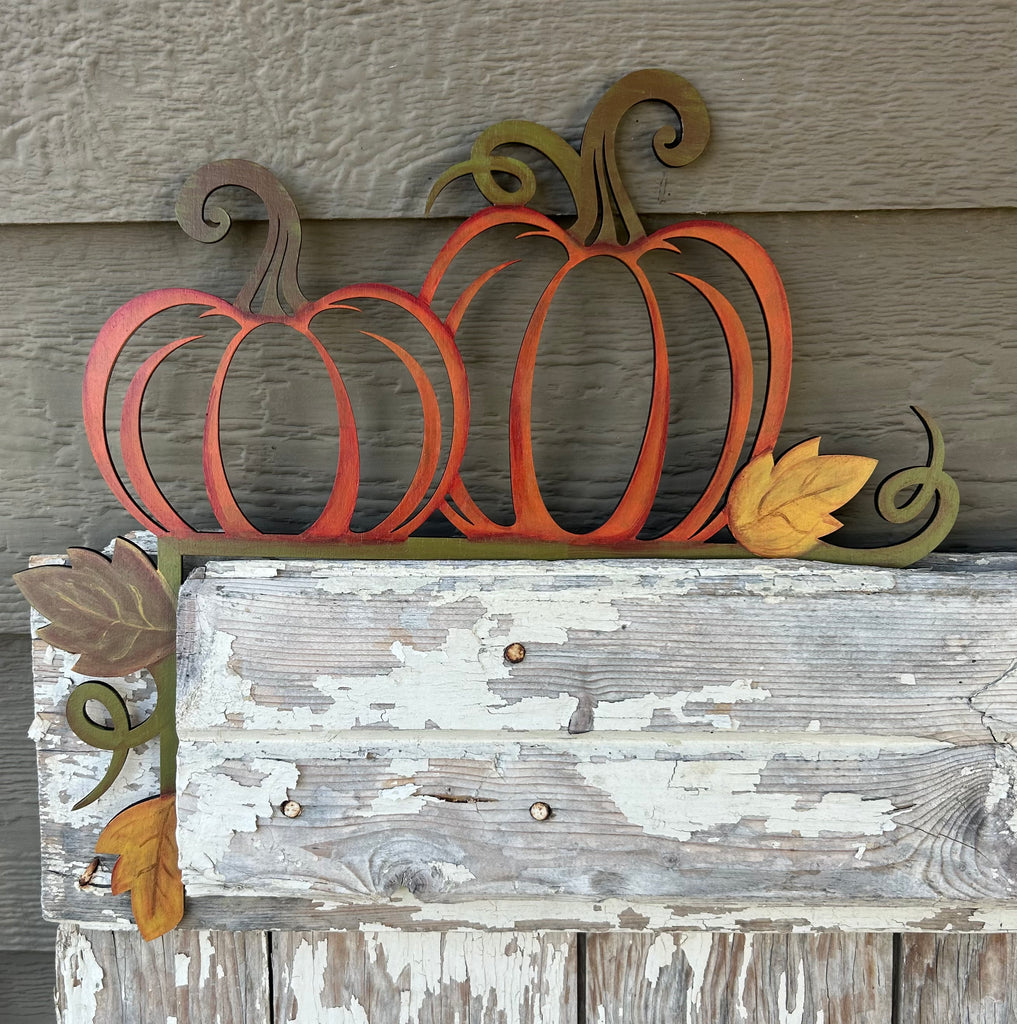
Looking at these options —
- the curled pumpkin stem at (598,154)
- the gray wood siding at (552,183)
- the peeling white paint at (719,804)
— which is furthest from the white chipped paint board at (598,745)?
the curled pumpkin stem at (598,154)

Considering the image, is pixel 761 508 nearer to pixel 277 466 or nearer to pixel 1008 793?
pixel 1008 793

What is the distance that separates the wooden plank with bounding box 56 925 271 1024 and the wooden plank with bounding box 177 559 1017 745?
20 centimetres

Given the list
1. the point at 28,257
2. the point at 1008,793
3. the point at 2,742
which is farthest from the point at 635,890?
the point at 28,257

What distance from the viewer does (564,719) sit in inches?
18.4

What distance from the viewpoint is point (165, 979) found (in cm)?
54

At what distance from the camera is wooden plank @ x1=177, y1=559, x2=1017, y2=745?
1.53 feet

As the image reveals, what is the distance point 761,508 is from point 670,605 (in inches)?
3.4

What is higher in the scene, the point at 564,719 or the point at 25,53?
the point at 25,53

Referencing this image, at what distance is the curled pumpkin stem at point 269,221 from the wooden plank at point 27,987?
527 millimetres

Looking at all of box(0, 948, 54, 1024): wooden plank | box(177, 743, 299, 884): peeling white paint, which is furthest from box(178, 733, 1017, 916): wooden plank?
box(0, 948, 54, 1024): wooden plank

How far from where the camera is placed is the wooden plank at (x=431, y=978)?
0.55 metres

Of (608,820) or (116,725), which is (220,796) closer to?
(116,725)

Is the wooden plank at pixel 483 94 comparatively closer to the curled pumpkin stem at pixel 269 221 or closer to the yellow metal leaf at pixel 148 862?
the curled pumpkin stem at pixel 269 221

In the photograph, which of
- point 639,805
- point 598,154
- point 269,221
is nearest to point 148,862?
point 639,805
